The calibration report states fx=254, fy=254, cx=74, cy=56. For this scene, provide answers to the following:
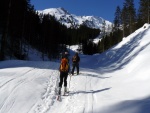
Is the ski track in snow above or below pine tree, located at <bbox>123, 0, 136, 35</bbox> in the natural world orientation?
below

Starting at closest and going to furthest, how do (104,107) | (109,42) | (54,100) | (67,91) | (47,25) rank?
(104,107) → (54,100) → (67,91) → (47,25) → (109,42)

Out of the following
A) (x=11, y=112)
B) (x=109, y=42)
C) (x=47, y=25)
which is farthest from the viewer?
(x=109, y=42)

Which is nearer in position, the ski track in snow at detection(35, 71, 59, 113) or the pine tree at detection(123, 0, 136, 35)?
the ski track in snow at detection(35, 71, 59, 113)

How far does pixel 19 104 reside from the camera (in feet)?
35.9

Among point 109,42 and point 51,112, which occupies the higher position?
point 109,42

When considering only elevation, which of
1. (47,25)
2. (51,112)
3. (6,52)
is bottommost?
(51,112)

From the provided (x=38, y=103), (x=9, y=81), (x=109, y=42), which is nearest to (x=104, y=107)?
(x=38, y=103)

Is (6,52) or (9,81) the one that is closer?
(9,81)

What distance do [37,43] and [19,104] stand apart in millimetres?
62779

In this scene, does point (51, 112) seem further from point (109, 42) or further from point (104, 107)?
point (109, 42)

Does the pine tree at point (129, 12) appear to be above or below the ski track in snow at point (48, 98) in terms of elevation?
above

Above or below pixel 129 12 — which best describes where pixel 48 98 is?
below

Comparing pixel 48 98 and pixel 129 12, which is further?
pixel 129 12

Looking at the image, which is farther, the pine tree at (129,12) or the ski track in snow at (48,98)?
the pine tree at (129,12)
